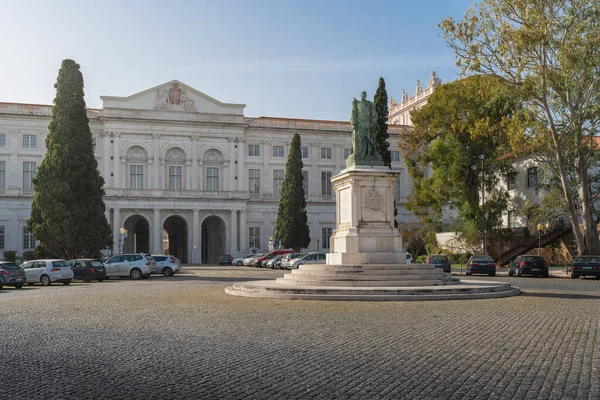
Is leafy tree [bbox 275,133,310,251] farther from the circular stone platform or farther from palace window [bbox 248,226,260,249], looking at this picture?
the circular stone platform

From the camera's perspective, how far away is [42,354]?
9680mm

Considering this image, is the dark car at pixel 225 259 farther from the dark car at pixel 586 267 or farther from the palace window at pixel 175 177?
the dark car at pixel 586 267

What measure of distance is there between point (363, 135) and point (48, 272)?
15794 mm

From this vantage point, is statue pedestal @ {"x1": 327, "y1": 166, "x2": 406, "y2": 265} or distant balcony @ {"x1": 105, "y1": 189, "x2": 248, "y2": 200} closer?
statue pedestal @ {"x1": 327, "y1": 166, "x2": 406, "y2": 265}

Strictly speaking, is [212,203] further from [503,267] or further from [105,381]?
[105,381]

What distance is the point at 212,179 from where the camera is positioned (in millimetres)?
75000

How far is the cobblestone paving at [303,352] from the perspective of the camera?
24.2 ft

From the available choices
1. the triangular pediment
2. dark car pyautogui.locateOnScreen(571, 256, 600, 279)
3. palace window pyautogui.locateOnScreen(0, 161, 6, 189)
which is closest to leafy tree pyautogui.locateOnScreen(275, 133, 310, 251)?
the triangular pediment

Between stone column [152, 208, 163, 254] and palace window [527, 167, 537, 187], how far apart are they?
1465 inches

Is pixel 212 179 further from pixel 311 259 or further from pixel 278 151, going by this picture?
pixel 311 259

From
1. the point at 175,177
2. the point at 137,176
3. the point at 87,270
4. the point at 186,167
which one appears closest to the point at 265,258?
the point at 186,167

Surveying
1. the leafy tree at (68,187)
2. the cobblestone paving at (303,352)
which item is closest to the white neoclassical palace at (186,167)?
the leafy tree at (68,187)

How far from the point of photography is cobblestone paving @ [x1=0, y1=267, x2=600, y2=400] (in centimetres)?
737

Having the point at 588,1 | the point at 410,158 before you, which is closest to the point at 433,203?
the point at 410,158
